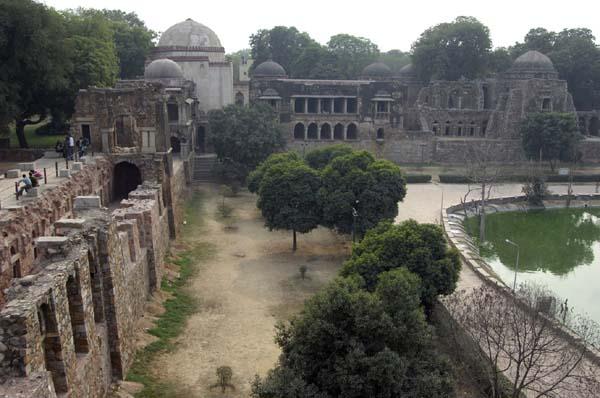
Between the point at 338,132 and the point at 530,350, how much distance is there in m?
37.8

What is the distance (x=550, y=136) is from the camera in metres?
41.9

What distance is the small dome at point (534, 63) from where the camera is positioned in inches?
1870

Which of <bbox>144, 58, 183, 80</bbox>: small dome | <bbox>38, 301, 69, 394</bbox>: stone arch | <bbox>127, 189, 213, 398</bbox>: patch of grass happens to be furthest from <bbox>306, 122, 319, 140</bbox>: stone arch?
<bbox>38, 301, 69, 394</bbox>: stone arch

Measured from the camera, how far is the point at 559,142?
41469mm

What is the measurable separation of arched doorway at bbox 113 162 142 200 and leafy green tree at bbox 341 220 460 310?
15.6 meters

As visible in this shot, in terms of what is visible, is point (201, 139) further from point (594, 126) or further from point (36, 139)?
point (594, 126)

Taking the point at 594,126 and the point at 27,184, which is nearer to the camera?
the point at 27,184

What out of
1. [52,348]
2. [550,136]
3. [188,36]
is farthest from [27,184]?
[550,136]

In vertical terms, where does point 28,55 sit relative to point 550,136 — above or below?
above

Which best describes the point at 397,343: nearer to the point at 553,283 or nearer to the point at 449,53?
the point at 553,283

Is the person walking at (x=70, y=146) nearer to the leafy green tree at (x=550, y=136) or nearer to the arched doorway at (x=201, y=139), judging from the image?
the arched doorway at (x=201, y=139)

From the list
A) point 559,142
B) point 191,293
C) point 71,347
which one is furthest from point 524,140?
point 71,347

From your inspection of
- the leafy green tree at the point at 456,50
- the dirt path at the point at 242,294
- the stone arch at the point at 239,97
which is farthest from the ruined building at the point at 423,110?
the dirt path at the point at 242,294

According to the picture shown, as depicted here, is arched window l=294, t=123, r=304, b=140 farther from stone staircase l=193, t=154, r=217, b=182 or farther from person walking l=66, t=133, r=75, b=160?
person walking l=66, t=133, r=75, b=160
